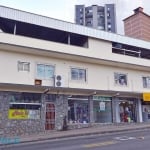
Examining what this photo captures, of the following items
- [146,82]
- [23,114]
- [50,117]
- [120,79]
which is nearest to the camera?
[23,114]

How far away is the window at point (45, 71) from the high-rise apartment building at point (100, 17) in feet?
268

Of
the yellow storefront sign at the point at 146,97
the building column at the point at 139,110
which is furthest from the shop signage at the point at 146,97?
the building column at the point at 139,110

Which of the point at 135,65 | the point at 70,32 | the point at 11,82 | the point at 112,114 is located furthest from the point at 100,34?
the point at 11,82

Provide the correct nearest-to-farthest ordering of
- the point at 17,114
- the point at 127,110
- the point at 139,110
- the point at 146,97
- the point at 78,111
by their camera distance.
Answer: the point at 17,114 → the point at 78,111 → the point at 146,97 → the point at 127,110 → the point at 139,110

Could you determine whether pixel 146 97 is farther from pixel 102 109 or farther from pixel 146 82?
pixel 102 109

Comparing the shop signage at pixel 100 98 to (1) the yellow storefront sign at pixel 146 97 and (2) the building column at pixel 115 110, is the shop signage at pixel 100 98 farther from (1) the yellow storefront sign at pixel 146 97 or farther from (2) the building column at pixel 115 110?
(1) the yellow storefront sign at pixel 146 97

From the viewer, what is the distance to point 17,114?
21.4 metres

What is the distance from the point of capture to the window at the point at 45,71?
2297 centimetres

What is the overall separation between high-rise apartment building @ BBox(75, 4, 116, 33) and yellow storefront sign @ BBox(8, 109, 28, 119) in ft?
277

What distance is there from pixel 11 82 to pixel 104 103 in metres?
9.09

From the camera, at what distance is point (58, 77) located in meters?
23.4

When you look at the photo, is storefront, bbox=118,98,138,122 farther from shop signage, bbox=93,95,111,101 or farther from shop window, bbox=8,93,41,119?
shop window, bbox=8,93,41,119

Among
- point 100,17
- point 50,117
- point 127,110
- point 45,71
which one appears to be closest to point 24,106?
point 50,117

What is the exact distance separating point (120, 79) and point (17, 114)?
35.9 feet
